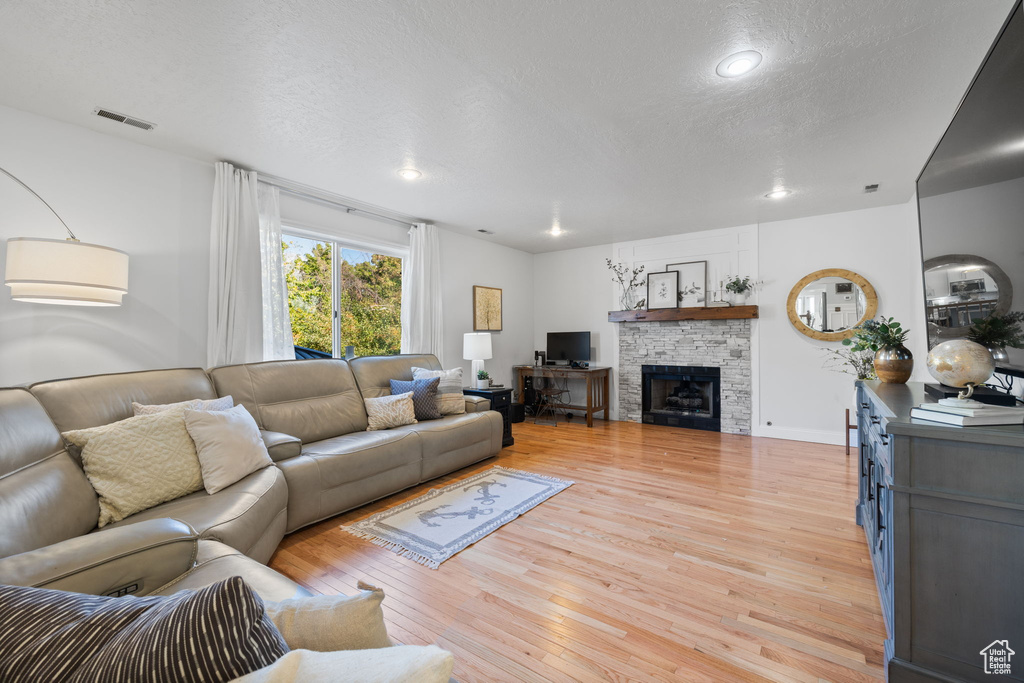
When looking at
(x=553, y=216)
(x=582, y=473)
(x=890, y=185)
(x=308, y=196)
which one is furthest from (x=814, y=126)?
(x=308, y=196)

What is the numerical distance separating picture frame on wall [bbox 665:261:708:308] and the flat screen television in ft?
4.54

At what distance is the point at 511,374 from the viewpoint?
6.33 meters

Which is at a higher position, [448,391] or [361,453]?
[448,391]

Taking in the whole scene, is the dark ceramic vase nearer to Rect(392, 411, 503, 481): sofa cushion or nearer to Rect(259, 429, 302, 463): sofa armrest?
Rect(392, 411, 503, 481): sofa cushion

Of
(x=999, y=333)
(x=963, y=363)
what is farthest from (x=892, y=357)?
(x=963, y=363)

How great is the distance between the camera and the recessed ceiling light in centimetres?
196

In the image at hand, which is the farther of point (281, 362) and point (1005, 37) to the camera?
point (281, 362)

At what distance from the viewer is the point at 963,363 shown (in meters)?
1.46

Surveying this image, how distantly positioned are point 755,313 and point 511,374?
3246 millimetres

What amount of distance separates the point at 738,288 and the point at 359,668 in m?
5.47

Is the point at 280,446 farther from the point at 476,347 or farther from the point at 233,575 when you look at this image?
the point at 476,347

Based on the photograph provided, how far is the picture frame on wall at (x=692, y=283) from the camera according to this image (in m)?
5.34

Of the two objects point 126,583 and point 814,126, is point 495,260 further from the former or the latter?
point 126,583

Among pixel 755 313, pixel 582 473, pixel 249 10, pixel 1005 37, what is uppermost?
pixel 249 10
